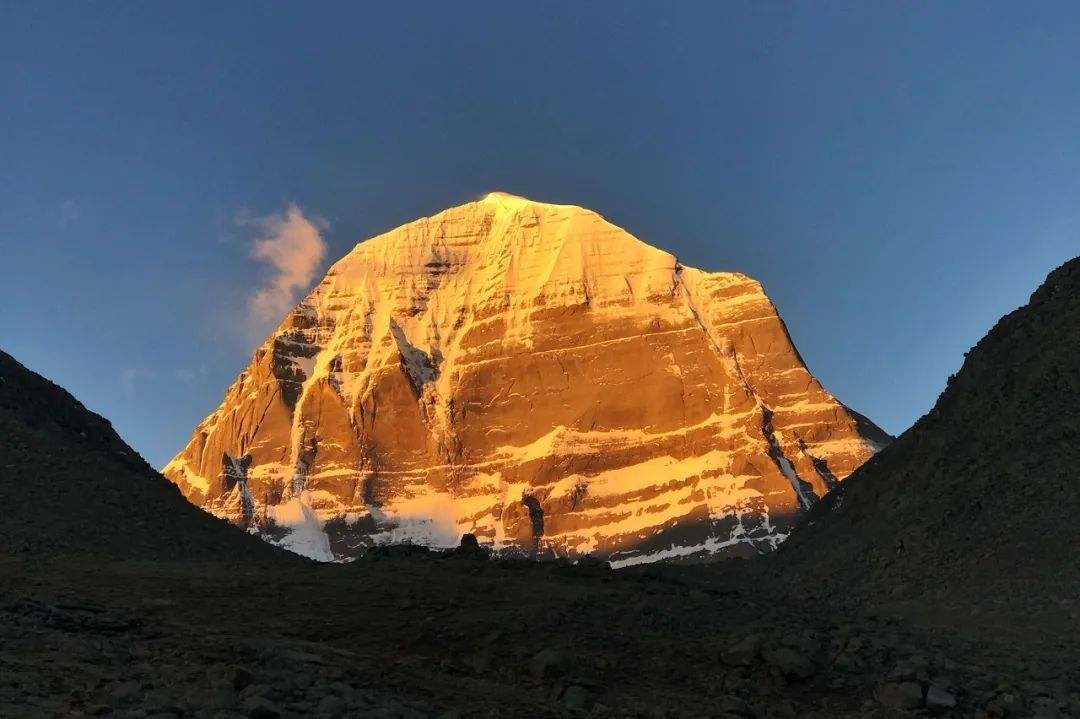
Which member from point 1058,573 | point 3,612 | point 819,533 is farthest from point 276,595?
point 819,533

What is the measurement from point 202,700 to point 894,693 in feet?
37.8

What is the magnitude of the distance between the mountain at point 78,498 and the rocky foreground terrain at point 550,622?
0.55 feet

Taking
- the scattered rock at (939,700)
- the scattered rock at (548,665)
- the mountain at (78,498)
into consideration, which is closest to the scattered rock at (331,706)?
the scattered rock at (548,665)

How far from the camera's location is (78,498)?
34281mm

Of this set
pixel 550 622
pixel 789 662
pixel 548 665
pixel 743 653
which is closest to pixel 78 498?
pixel 550 622

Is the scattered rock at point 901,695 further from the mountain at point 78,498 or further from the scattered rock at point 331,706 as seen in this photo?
the mountain at point 78,498

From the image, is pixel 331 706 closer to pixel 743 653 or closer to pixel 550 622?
pixel 550 622

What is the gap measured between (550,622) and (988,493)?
74.0ft

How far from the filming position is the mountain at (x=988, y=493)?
30000 mm

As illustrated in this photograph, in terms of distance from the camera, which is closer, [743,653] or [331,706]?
[331,706]

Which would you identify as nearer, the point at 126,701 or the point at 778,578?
the point at 126,701

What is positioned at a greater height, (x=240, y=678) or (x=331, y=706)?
(x=240, y=678)

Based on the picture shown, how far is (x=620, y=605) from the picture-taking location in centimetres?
2084

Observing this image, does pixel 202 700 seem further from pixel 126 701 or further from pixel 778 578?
pixel 778 578
